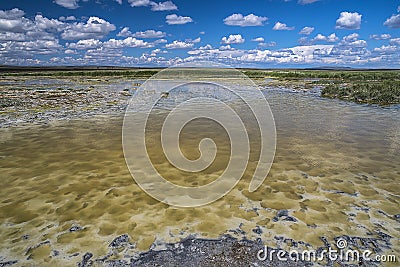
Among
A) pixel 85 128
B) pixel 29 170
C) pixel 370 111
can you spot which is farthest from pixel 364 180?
pixel 370 111

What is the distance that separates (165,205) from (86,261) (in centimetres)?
198

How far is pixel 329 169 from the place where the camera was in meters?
7.87

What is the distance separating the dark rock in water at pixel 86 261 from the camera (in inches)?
162

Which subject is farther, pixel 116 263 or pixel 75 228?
pixel 75 228

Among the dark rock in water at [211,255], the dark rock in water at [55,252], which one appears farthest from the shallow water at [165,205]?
the dark rock in water at [211,255]

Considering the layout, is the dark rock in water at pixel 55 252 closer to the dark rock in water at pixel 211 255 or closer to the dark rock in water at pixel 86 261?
the dark rock in water at pixel 86 261

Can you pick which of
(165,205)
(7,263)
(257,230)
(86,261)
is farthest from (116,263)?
(257,230)

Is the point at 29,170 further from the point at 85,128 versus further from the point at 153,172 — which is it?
the point at 85,128

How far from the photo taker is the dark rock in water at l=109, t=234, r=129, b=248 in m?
4.55

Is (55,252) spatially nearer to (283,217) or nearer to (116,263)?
(116,263)

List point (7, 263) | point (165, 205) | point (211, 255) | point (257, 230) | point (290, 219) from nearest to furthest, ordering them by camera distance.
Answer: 1. point (7, 263)
2. point (211, 255)
3. point (257, 230)
4. point (290, 219)
5. point (165, 205)

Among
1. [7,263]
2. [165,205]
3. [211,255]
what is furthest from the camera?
[165,205]

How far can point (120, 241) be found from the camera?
4.65 meters

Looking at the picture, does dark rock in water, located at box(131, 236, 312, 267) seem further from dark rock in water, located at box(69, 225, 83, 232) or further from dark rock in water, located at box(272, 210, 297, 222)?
dark rock in water, located at box(69, 225, 83, 232)
